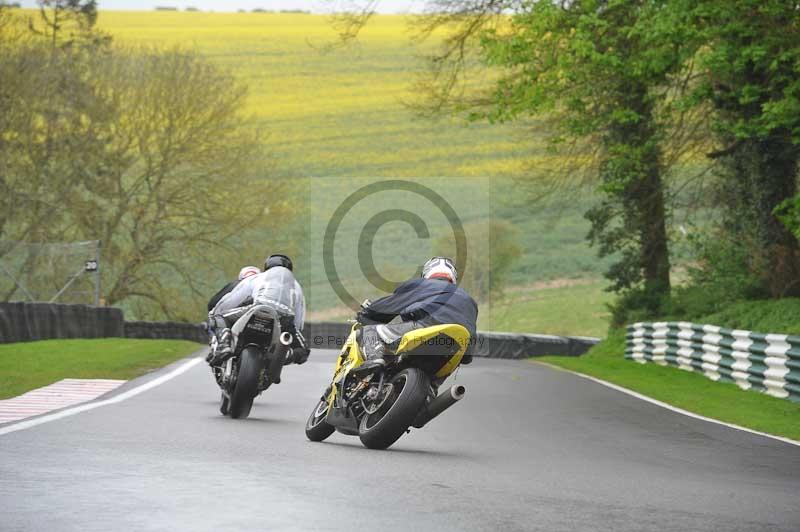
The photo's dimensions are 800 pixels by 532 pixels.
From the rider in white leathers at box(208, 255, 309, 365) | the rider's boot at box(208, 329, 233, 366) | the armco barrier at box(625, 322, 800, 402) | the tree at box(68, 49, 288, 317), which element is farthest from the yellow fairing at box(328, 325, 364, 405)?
the tree at box(68, 49, 288, 317)

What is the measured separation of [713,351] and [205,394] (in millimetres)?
10471

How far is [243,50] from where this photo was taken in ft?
312

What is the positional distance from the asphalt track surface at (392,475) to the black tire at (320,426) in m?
0.10

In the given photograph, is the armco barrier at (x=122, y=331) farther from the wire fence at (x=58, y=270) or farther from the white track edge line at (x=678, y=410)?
the white track edge line at (x=678, y=410)

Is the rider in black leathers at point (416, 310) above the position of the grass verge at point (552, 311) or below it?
above

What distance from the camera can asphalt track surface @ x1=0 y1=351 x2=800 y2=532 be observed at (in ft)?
24.8

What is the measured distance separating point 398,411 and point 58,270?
27.2 m

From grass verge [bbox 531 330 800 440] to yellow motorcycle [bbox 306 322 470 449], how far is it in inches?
207

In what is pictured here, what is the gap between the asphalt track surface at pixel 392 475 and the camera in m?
7.56

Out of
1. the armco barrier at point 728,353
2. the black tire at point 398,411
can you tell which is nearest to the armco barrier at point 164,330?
the armco barrier at point 728,353

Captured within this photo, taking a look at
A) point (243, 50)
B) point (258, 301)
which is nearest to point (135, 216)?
point (258, 301)

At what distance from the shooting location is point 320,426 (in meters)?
12.0

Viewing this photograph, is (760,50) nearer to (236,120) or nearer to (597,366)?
(597,366)

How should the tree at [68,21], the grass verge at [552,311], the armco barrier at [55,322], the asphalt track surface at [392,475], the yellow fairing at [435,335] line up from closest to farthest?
the asphalt track surface at [392,475] < the yellow fairing at [435,335] < the armco barrier at [55,322] < the tree at [68,21] < the grass verge at [552,311]
